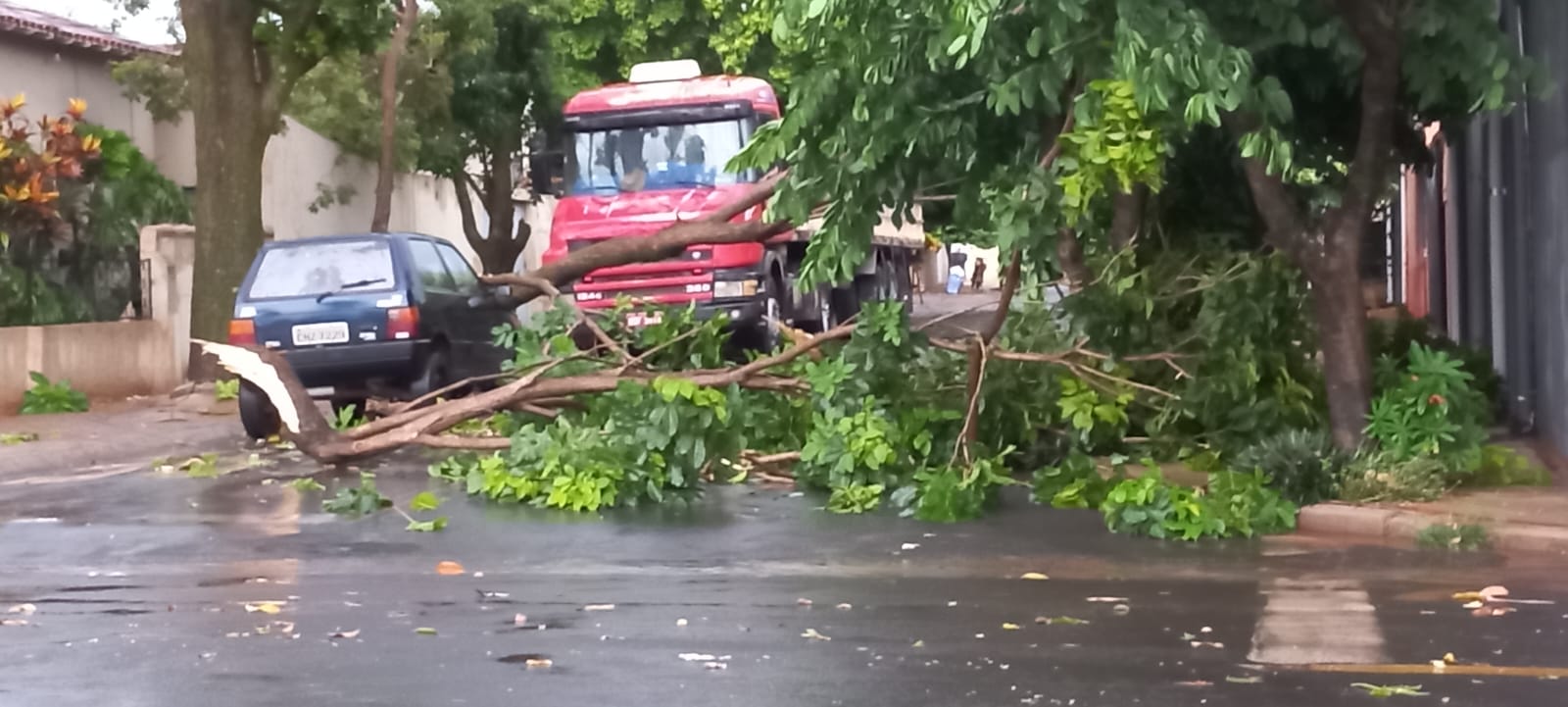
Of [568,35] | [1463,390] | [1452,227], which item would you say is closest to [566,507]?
[1463,390]

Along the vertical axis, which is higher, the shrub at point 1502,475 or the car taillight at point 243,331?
the car taillight at point 243,331

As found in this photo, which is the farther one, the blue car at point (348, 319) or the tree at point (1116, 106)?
the blue car at point (348, 319)

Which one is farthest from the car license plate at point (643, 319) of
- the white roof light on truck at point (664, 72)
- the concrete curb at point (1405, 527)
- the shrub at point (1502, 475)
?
the white roof light on truck at point (664, 72)

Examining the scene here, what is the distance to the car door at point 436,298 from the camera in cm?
1596

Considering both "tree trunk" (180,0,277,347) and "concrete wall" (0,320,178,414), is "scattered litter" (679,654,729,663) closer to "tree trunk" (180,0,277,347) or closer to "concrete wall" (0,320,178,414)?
"concrete wall" (0,320,178,414)

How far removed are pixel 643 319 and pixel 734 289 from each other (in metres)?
5.75

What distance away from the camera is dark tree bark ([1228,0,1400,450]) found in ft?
34.2

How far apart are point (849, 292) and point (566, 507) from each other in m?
15.4

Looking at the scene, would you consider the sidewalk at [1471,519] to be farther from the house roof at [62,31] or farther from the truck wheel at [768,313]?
the house roof at [62,31]

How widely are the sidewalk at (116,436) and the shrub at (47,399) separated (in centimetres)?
19

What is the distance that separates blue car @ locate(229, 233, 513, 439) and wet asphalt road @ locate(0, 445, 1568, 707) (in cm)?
423

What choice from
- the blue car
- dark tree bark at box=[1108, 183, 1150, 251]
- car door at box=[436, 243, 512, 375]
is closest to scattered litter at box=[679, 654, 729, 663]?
dark tree bark at box=[1108, 183, 1150, 251]

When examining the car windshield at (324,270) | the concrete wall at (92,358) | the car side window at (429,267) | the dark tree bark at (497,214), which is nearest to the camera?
the car windshield at (324,270)

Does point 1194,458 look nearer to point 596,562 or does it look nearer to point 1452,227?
point 596,562
